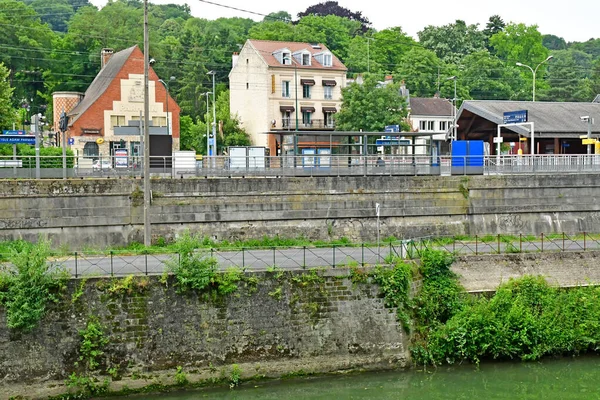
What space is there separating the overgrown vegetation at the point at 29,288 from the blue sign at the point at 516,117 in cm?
3258

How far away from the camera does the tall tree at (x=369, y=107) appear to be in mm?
71750

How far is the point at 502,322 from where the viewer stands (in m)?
28.5

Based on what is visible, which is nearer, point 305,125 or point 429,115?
point 305,125

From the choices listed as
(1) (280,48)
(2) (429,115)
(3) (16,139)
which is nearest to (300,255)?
(3) (16,139)

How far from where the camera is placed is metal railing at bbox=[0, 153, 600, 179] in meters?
36.7

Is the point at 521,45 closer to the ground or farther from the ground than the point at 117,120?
farther from the ground

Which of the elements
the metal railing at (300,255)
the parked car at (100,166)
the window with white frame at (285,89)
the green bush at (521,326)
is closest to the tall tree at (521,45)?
the window with white frame at (285,89)

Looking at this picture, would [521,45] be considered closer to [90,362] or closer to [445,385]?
[445,385]

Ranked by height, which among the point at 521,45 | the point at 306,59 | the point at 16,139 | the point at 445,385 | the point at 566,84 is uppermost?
the point at 521,45

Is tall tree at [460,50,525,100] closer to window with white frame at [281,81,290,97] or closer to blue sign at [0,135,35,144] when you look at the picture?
window with white frame at [281,81,290,97]

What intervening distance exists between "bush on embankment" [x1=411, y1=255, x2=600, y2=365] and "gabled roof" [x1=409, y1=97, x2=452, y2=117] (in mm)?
58809

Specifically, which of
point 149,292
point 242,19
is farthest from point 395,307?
point 242,19

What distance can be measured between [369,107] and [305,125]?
19.7 ft

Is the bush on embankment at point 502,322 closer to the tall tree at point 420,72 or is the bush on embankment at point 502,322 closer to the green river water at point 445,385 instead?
the green river water at point 445,385
